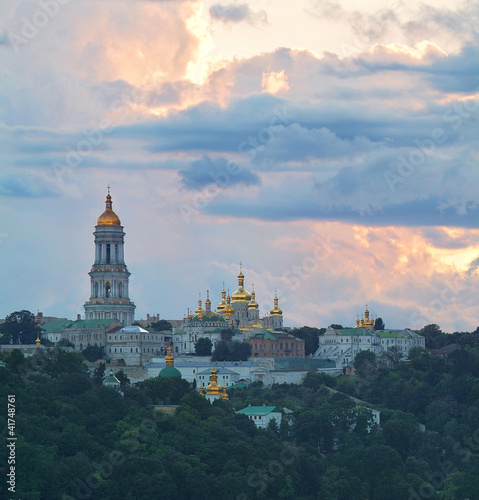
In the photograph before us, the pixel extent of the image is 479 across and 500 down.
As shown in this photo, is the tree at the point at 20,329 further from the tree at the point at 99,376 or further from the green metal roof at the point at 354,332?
the tree at the point at 99,376

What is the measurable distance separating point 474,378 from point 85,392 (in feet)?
122

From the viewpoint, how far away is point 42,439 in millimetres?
93375

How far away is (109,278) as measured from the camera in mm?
162750

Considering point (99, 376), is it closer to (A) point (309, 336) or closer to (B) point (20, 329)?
(B) point (20, 329)

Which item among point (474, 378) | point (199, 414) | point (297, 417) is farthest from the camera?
point (474, 378)

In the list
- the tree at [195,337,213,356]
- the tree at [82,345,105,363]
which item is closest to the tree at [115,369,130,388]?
the tree at [82,345,105,363]

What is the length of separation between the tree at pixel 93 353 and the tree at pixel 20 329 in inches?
294

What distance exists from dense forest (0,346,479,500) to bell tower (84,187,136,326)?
3319cm

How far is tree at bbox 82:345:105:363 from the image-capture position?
148 metres

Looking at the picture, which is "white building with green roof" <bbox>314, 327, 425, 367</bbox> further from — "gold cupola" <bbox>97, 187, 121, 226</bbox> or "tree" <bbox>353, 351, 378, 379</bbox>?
"gold cupola" <bbox>97, 187, 121, 226</bbox>

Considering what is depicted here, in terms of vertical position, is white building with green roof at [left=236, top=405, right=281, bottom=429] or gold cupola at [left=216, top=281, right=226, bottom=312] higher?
gold cupola at [left=216, top=281, right=226, bottom=312]

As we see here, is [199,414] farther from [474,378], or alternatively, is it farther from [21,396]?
[474,378]

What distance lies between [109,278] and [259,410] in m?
43.5

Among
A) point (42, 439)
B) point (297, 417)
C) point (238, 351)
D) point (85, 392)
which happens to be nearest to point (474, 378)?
point (297, 417)
